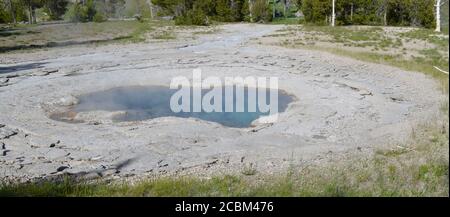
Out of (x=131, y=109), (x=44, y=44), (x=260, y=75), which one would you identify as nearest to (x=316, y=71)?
(x=260, y=75)

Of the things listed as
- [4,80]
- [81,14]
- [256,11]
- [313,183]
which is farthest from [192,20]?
[313,183]

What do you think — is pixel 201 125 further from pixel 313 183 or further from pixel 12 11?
pixel 12 11

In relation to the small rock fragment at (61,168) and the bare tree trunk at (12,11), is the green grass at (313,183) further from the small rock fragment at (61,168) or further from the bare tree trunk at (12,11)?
Answer: the bare tree trunk at (12,11)

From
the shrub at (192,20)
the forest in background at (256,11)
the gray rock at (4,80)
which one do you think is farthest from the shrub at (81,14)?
the gray rock at (4,80)

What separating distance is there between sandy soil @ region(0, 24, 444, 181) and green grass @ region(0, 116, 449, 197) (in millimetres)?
561

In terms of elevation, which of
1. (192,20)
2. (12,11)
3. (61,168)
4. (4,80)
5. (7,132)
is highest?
(12,11)

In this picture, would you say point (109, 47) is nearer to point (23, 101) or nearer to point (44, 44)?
point (44, 44)

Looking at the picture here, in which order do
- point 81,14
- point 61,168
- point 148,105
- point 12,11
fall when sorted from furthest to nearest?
point 81,14, point 12,11, point 148,105, point 61,168

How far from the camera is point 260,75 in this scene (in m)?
16.3

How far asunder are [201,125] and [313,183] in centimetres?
413

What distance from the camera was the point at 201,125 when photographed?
1040 centimetres
